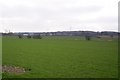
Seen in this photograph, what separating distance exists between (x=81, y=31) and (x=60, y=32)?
63.4ft

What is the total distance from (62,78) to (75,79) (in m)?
0.86

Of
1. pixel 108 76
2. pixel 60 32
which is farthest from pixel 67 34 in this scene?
pixel 108 76

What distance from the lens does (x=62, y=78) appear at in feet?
51.1

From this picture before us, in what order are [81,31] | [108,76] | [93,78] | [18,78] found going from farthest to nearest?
[81,31]
[108,76]
[93,78]
[18,78]

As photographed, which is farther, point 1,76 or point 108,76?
point 108,76

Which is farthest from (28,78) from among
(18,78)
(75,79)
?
(75,79)

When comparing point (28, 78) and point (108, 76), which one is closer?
point (28, 78)

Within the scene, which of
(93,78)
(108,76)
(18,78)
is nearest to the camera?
(18,78)

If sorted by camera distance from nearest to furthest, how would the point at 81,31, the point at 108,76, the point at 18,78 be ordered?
1. the point at 18,78
2. the point at 108,76
3. the point at 81,31

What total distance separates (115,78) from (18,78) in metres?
6.54

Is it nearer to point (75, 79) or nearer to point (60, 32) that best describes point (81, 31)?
point (60, 32)

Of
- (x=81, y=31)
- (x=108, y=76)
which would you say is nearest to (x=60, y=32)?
(x=81, y=31)

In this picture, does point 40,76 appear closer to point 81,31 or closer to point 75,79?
point 75,79

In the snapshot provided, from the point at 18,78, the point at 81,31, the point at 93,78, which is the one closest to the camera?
the point at 18,78
